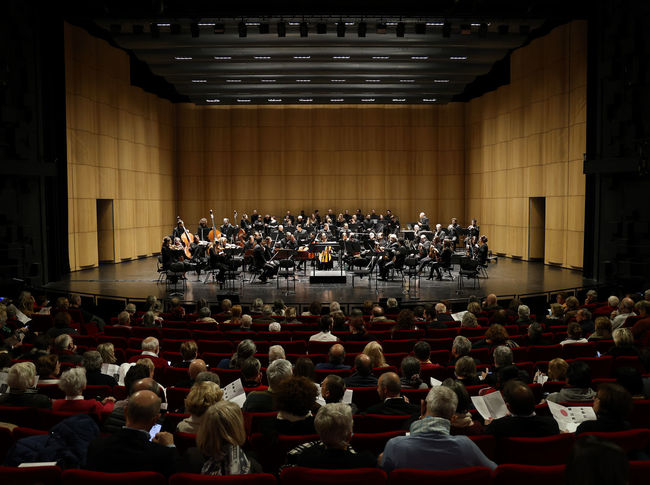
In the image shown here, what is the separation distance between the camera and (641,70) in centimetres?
1298

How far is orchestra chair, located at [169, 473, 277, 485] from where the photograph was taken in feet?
8.03

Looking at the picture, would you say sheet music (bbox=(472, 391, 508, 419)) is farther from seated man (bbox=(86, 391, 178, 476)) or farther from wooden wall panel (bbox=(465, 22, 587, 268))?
wooden wall panel (bbox=(465, 22, 587, 268))

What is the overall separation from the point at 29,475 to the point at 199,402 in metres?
0.96

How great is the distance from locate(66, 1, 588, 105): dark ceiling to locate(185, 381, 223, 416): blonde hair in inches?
528

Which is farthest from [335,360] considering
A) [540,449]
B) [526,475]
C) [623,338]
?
[623,338]

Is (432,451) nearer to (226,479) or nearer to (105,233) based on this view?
(226,479)

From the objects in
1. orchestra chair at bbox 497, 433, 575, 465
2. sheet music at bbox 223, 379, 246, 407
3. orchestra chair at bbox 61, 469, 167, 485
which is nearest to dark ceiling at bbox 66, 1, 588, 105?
sheet music at bbox 223, 379, 246, 407

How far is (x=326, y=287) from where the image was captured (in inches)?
582

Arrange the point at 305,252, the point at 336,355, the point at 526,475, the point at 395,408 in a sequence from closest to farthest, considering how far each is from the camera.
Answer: the point at 526,475 → the point at 395,408 → the point at 336,355 → the point at 305,252

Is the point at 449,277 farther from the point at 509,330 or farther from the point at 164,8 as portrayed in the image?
the point at 164,8

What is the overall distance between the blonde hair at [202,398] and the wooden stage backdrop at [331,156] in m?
16.2

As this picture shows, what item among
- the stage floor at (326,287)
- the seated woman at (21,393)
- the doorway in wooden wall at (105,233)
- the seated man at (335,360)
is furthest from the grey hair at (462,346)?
the doorway in wooden wall at (105,233)

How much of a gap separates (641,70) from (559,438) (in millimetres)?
12947

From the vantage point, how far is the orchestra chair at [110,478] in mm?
2496
